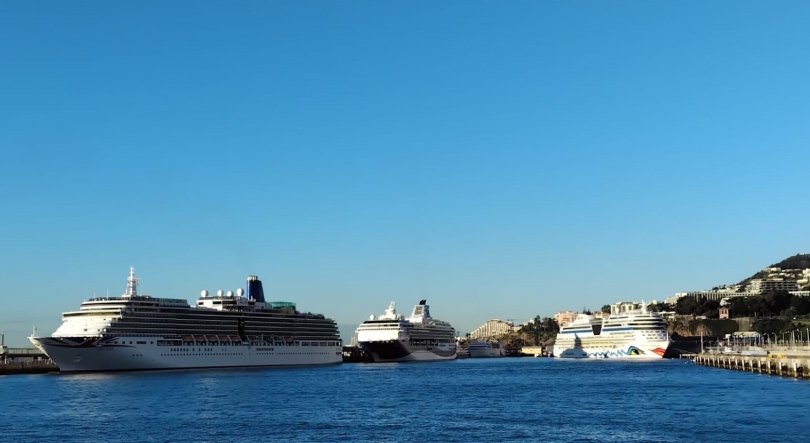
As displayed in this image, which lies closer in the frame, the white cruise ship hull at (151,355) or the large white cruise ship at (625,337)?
the white cruise ship hull at (151,355)

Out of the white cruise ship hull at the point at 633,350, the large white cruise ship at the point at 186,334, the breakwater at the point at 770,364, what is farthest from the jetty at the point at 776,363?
the large white cruise ship at the point at 186,334

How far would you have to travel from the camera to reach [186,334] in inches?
4363

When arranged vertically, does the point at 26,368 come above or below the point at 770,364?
above

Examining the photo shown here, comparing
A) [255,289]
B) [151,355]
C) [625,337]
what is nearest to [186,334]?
[151,355]

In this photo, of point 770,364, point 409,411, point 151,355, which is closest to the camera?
point 409,411

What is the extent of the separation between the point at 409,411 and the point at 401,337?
105m

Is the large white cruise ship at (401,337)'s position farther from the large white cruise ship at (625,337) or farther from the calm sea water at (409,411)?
the calm sea water at (409,411)

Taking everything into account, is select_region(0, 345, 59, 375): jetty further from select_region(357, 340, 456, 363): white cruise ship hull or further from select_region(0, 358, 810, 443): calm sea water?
select_region(357, 340, 456, 363): white cruise ship hull

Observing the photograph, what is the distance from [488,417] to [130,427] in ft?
61.2

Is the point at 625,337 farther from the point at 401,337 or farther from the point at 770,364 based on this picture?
the point at 770,364

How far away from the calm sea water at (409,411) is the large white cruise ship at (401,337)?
77511mm

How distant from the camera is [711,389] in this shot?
67.0 metres

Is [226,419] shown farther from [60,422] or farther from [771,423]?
[771,423]

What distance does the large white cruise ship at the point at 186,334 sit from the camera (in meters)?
99.1
